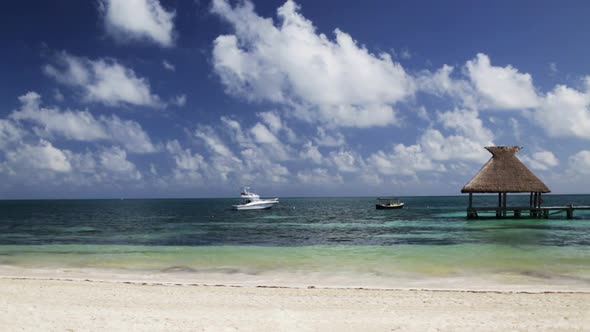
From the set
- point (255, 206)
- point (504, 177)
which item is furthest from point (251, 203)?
point (504, 177)

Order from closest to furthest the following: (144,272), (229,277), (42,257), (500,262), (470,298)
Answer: (470,298), (229,277), (144,272), (500,262), (42,257)

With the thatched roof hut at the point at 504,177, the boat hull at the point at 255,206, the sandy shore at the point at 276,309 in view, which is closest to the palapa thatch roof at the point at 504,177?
the thatched roof hut at the point at 504,177

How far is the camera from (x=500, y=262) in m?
19.1

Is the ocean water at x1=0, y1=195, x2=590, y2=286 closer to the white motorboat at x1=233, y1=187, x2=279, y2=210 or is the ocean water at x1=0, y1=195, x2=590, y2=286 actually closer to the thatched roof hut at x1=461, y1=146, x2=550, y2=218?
the thatched roof hut at x1=461, y1=146, x2=550, y2=218

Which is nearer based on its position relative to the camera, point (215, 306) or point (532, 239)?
point (215, 306)

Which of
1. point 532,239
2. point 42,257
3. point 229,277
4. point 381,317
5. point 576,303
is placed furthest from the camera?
point 532,239

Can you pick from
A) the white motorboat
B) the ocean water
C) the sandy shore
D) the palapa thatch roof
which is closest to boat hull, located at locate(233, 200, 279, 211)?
the white motorboat

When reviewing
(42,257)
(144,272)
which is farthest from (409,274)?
(42,257)

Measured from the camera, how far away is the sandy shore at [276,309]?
954 centimetres

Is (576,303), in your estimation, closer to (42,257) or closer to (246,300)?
(246,300)

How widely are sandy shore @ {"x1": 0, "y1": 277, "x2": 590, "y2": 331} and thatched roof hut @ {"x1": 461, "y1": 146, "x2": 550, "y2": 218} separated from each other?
31.6 m

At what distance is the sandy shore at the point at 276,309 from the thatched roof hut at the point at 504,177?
31.6m

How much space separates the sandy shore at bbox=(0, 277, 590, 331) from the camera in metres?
9.54

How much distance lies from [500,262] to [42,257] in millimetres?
22071
